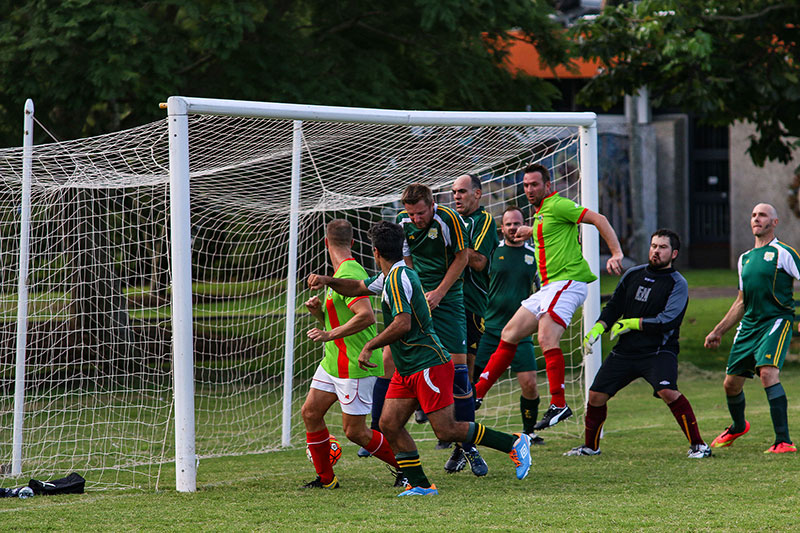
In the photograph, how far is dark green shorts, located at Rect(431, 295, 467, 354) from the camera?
665cm

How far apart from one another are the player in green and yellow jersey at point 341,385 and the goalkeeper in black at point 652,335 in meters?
1.94

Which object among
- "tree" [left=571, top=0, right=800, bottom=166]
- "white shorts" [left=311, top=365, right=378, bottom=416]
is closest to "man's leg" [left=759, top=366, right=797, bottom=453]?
"white shorts" [left=311, top=365, right=378, bottom=416]

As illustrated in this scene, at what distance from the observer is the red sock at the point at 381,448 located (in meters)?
6.11

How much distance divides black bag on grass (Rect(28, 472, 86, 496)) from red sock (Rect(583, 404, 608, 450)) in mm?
3726

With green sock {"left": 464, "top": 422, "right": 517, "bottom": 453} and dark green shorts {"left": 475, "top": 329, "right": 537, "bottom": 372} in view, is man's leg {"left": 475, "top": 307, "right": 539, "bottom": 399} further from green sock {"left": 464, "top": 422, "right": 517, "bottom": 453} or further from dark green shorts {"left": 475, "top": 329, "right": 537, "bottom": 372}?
green sock {"left": 464, "top": 422, "right": 517, "bottom": 453}

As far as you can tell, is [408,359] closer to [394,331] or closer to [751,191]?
[394,331]

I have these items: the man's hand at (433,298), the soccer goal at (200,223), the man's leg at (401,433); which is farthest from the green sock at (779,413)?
the man's leg at (401,433)

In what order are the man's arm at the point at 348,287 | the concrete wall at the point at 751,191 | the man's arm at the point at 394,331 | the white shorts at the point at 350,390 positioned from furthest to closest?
1. the concrete wall at the point at 751,191
2. the white shorts at the point at 350,390
3. the man's arm at the point at 348,287
4. the man's arm at the point at 394,331

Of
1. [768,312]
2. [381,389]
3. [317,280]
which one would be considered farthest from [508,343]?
[317,280]

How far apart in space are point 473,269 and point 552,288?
0.66 meters

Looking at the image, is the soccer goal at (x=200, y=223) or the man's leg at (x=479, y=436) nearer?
the man's leg at (x=479, y=436)

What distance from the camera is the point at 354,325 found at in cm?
562

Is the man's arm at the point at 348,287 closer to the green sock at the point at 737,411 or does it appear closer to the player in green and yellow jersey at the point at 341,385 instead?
the player in green and yellow jersey at the point at 341,385

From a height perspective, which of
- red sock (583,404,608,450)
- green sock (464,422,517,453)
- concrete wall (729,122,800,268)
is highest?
concrete wall (729,122,800,268)
